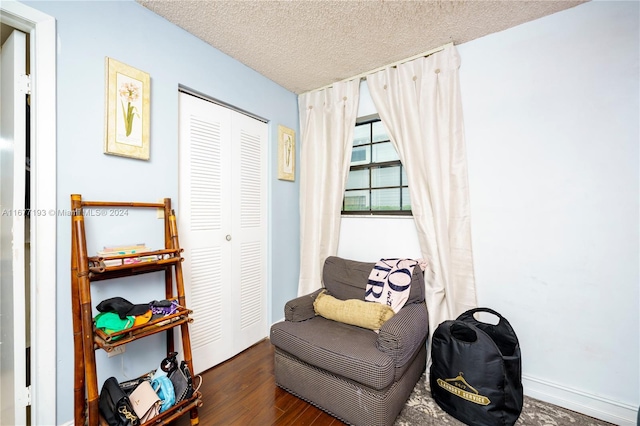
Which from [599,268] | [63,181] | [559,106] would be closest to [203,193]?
[63,181]

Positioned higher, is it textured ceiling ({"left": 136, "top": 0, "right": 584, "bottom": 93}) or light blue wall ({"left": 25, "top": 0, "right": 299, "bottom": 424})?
textured ceiling ({"left": 136, "top": 0, "right": 584, "bottom": 93})

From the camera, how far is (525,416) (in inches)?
62.0

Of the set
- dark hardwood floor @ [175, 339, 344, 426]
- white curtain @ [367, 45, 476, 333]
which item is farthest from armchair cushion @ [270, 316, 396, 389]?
white curtain @ [367, 45, 476, 333]

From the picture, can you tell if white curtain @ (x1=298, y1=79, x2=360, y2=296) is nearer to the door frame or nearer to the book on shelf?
the book on shelf

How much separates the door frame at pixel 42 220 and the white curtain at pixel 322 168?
1855mm

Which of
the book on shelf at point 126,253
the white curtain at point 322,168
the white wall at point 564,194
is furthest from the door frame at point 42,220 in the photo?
the white wall at point 564,194

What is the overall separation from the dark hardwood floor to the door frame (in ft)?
2.30

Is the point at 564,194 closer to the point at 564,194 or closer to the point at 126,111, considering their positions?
the point at 564,194

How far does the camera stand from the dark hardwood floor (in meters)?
1.54

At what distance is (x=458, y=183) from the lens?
1.97m

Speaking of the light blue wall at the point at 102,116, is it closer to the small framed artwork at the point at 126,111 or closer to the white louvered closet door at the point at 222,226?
the small framed artwork at the point at 126,111

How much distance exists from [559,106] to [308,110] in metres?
2.05

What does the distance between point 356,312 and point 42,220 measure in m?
1.84

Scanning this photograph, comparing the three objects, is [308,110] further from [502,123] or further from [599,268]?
[599,268]
